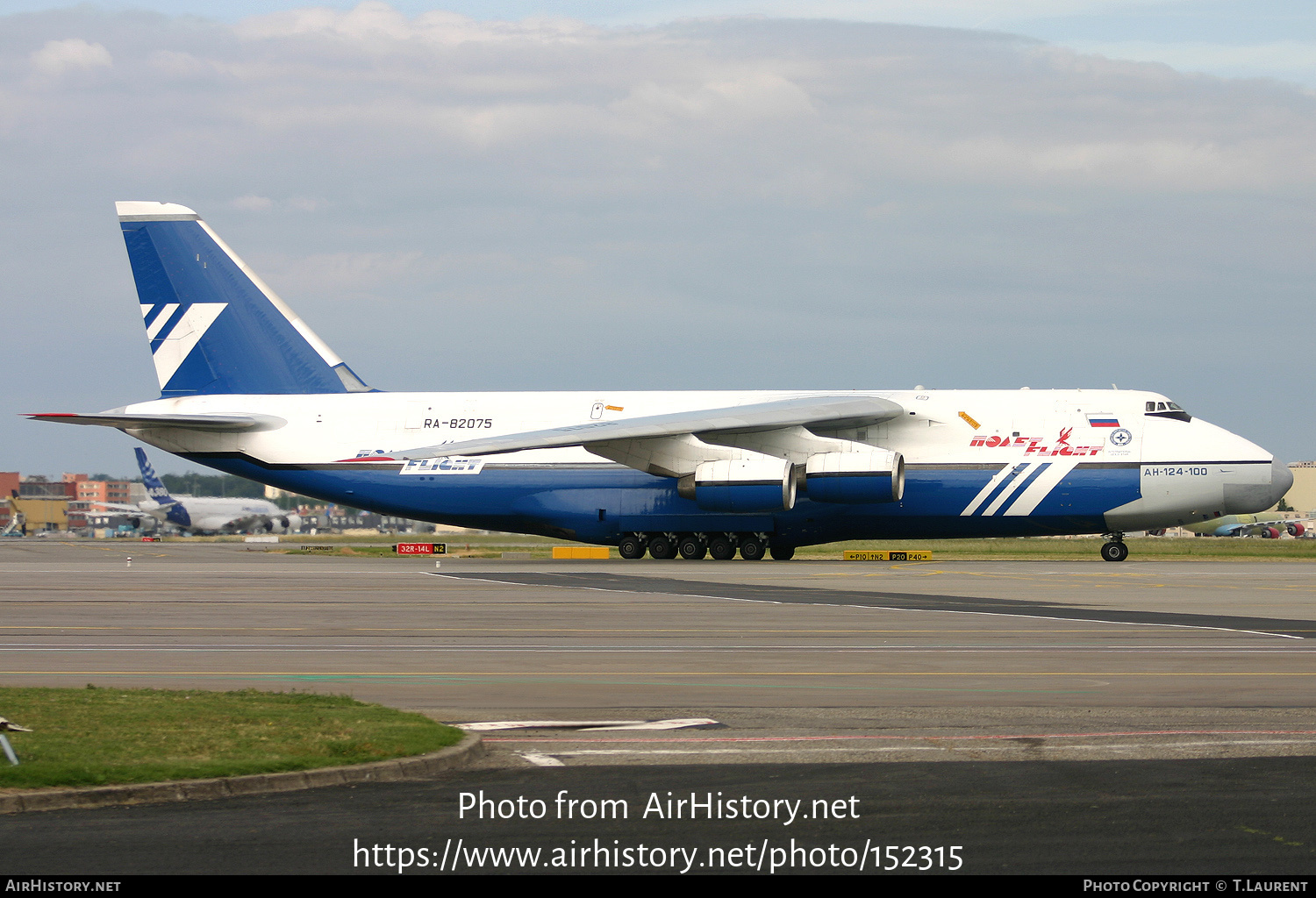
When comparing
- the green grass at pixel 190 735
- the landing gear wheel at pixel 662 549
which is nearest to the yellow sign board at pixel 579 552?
the landing gear wheel at pixel 662 549

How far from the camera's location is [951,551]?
50.3m

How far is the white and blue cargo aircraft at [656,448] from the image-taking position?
3672 cm

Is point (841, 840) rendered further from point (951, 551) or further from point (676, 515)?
point (951, 551)

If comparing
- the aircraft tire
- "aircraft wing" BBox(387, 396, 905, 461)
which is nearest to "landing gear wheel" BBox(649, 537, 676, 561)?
the aircraft tire

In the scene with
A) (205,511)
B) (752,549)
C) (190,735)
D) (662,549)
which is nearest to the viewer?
(190,735)

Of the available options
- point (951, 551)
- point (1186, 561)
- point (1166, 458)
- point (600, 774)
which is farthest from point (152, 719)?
point (951, 551)

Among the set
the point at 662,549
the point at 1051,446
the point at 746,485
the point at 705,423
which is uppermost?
the point at 705,423

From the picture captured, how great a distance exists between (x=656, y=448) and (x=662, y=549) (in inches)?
151

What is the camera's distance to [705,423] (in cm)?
3672

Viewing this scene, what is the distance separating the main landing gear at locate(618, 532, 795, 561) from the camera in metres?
39.7

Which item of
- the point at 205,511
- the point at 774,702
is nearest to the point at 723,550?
the point at 774,702

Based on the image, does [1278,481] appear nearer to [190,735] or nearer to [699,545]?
[699,545]

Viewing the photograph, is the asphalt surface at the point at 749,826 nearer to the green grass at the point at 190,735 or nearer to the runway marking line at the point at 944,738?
the green grass at the point at 190,735
